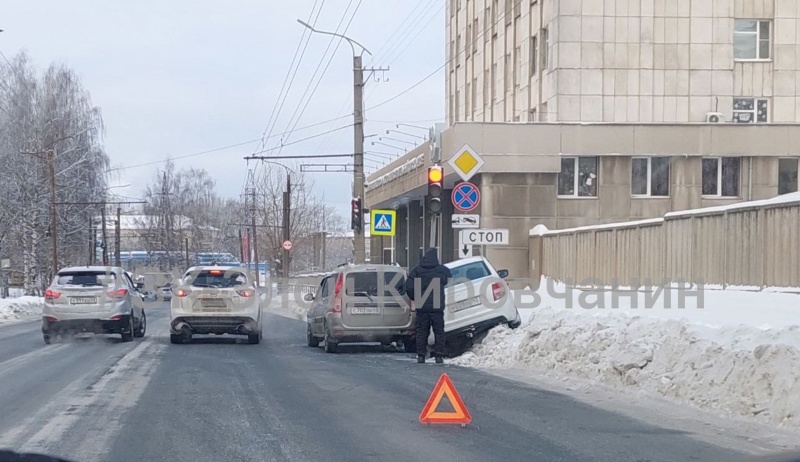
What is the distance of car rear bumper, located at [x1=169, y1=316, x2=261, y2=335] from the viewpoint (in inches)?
783

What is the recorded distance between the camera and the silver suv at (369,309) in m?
17.9

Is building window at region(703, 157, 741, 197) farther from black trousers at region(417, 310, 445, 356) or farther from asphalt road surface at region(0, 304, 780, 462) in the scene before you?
asphalt road surface at region(0, 304, 780, 462)

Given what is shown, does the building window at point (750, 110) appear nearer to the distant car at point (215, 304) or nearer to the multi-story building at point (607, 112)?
the multi-story building at point (607, 112)

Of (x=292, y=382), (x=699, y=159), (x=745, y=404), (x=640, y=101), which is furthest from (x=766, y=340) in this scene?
(x=640, y=101)

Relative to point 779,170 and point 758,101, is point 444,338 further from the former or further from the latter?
point 758,101

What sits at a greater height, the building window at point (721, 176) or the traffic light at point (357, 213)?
the building window at point (721, 176)

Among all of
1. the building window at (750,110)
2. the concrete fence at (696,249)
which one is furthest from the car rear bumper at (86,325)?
the building window at (750,110)

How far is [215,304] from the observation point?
19891mm

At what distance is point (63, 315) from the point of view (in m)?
20.5

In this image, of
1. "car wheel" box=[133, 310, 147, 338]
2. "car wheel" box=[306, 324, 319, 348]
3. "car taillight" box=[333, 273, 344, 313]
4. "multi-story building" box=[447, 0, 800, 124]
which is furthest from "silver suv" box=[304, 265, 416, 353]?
"multi-story building" box=[447, 0, 800, 124]

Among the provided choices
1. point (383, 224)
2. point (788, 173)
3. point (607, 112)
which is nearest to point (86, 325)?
point (383, 224)

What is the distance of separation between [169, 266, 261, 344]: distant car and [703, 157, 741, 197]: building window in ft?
54.9

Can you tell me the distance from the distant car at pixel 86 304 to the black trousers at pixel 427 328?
25.1ft

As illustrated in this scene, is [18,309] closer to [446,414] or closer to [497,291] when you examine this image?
[497,291]
